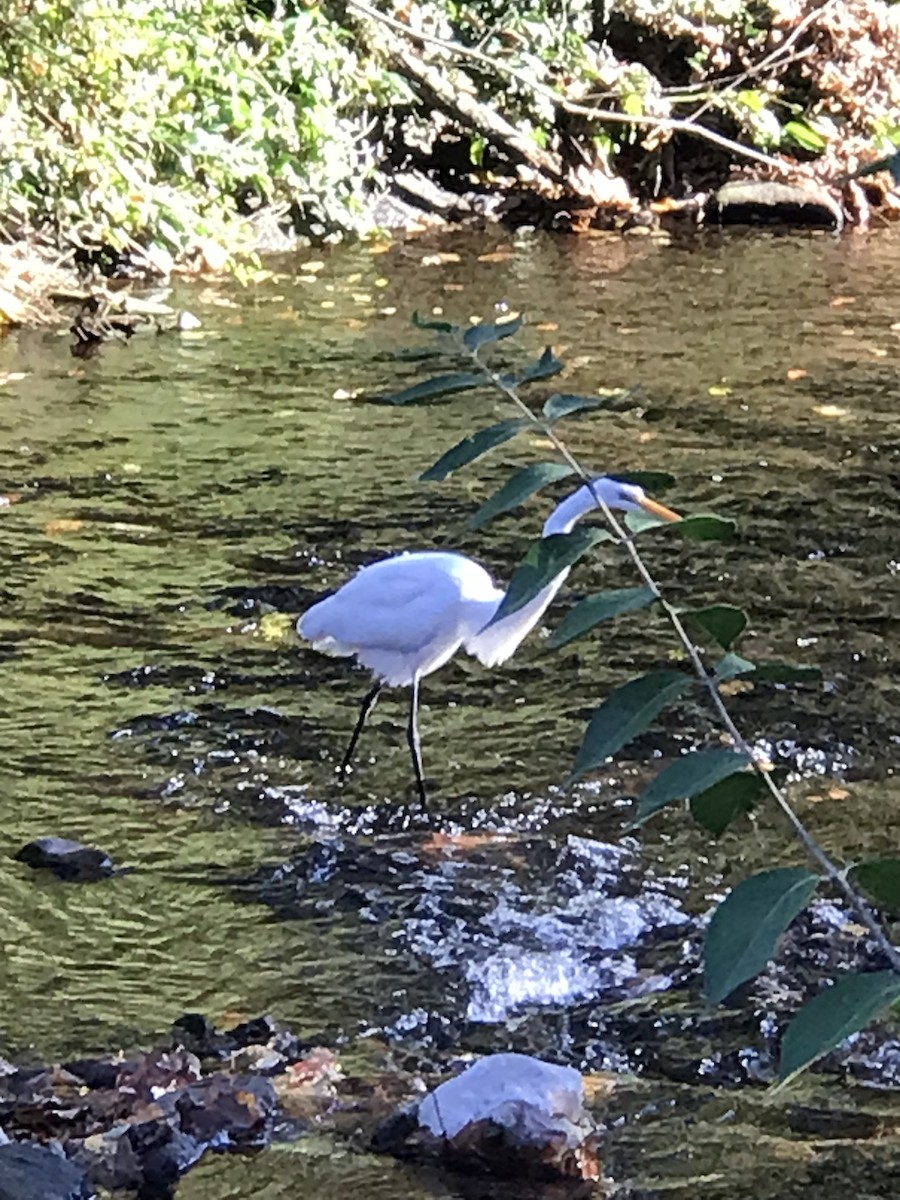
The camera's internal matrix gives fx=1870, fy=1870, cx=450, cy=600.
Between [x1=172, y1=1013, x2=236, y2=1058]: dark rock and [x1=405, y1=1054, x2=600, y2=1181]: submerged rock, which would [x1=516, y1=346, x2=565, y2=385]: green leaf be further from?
[x1=172, y1=1013, x2=236, y2=1058]: dark rock

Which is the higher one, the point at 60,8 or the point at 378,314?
the point at 60,8

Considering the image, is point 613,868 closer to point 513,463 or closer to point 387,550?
point 387,550

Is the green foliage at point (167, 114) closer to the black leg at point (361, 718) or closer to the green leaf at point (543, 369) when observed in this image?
the black leg at point (361, 718)

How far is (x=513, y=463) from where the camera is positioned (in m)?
7.16

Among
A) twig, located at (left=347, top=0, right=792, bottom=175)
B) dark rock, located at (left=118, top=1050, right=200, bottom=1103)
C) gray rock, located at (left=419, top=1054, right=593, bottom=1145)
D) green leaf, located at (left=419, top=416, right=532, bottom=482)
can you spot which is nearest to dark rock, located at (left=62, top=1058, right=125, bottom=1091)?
dark rock, located at (left=118, top=1050, right=200, bottom=1103)

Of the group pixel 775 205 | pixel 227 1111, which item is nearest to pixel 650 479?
pixel 227 1111

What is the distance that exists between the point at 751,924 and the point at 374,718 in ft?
13.4

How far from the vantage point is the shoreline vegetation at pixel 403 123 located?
8477 mm

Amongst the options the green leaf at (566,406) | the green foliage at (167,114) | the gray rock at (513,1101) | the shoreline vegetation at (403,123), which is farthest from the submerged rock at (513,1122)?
the green foliage at (167,114)

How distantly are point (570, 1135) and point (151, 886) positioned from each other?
1.35 m

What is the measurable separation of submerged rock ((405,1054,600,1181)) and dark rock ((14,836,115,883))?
50.0 inches

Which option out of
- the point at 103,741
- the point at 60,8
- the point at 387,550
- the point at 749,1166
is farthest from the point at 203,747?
the point at 60,8

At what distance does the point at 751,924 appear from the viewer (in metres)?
0.98

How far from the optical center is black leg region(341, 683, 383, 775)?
4684mm
